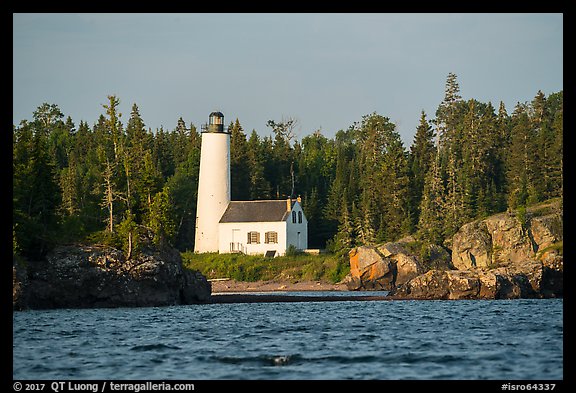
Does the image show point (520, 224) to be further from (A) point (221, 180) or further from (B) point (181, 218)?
(B) point (181, 218)

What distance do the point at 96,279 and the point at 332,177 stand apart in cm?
6314

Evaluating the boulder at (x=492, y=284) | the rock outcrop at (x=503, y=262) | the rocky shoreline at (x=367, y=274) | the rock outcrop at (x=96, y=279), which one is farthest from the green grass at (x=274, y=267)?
the rock outcrop at (x=96, y=279)

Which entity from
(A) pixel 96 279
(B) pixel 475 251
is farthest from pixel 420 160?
(A) pixel 96 279

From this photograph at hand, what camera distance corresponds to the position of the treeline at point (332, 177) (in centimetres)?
6041

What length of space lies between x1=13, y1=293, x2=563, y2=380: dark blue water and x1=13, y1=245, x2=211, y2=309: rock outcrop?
6.06 feet

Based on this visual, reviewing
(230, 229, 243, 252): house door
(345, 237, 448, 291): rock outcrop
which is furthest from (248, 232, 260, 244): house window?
(345, 237, 448, 291): rock outcrop

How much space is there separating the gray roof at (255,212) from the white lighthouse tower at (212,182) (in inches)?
28.9

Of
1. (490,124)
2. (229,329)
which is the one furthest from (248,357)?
(490,124)

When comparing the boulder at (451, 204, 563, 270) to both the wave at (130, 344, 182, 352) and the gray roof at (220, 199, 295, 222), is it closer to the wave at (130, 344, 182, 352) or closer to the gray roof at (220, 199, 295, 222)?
the gray roof at (220, 199, 295, 222)

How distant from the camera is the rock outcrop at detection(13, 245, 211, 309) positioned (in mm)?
51625

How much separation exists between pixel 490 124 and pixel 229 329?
6539 cm

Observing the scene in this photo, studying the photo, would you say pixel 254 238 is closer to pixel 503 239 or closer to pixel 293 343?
pixel 503 239

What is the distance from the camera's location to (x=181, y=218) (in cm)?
9706

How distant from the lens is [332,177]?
11431 centimetres
